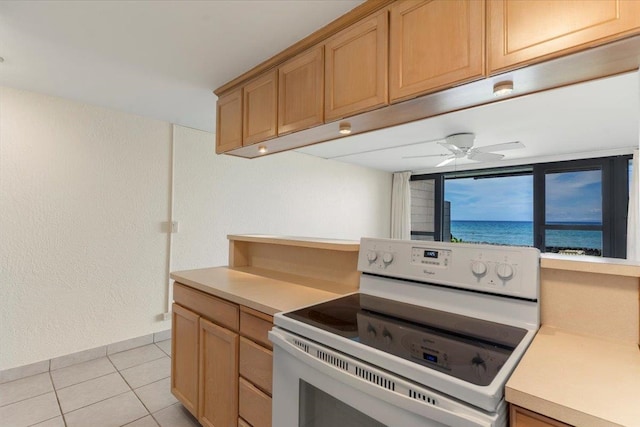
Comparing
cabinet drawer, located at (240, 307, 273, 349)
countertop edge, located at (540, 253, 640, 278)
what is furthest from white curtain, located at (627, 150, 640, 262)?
cabinet drawer, located at (240, 307, 273, 349)

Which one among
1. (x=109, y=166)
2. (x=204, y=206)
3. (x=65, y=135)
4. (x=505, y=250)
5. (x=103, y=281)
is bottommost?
A: (x=103, y=281)

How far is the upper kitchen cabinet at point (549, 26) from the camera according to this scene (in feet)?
3.00

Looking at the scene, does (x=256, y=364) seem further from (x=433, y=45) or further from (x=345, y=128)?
(x=433, y=45)

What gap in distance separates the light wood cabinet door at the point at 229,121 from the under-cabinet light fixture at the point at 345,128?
784mm

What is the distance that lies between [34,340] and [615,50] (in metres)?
3.83

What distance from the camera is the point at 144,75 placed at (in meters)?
2.11

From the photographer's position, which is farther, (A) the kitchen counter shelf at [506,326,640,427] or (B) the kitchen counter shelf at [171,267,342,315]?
(B) the kitchen counter shelf at [171,267,342,315]

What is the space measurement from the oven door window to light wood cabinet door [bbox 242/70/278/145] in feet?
4.67

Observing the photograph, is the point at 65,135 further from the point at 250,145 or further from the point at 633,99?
the point at 633,99

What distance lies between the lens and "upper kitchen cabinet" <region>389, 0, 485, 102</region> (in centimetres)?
115

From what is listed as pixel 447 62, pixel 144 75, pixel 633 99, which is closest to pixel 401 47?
pixel 447 62

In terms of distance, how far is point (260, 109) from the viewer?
1997 mm

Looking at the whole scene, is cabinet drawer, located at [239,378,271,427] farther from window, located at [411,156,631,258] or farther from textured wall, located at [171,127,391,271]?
window, located at [411,156,631,258]

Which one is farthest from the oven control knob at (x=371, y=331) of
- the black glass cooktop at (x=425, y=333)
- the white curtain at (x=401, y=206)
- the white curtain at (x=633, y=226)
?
the white curtain at (x=401, y=206)
